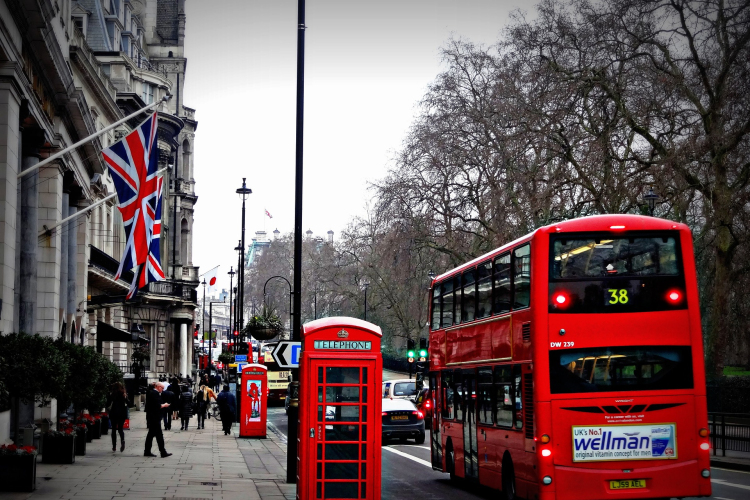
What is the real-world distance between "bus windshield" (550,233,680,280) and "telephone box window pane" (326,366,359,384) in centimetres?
322

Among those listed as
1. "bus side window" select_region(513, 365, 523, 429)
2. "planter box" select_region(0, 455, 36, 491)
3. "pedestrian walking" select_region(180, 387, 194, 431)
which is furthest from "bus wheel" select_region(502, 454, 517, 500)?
"pedestrian walking" select_region(180, 387, 194, 431)

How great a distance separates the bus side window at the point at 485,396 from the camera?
58.7 feet

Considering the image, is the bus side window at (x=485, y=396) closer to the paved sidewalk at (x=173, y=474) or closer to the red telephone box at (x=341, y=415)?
the red telephone box at (x=341, y=415)

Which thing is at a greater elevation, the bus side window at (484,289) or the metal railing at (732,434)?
the bus side window at (484,289)

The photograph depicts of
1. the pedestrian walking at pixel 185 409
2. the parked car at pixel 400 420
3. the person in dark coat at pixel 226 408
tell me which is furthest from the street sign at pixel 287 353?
the pedestrian walking at pixel 185 409

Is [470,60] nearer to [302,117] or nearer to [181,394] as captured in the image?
[181,394]

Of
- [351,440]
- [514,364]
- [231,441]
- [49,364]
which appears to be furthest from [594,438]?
[231,441]

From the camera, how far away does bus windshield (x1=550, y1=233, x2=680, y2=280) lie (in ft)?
49.2

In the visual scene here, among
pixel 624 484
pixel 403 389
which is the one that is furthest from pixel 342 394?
pixel 403 389

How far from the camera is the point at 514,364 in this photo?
15945 millimetres

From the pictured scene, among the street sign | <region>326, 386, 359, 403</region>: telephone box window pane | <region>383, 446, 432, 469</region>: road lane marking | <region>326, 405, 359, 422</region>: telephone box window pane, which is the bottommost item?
<region>383, 446, 432, 469</region>: road lane marking

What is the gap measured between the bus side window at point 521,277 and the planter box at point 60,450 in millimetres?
11805

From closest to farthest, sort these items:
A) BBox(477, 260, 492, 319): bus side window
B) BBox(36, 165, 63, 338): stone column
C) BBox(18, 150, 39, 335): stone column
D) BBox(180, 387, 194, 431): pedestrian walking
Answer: BBox(477, 260, 492, 319): bus side window → BBox(18, 150, 39, 335): stone column → BBox(36, 165, 63, 338): stone column → BBox(180, 387, 194, 431): pedestrian walking

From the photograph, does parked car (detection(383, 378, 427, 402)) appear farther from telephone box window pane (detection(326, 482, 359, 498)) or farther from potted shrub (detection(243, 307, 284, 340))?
telephone box window pane (detection(326, 482, 359, 498))
